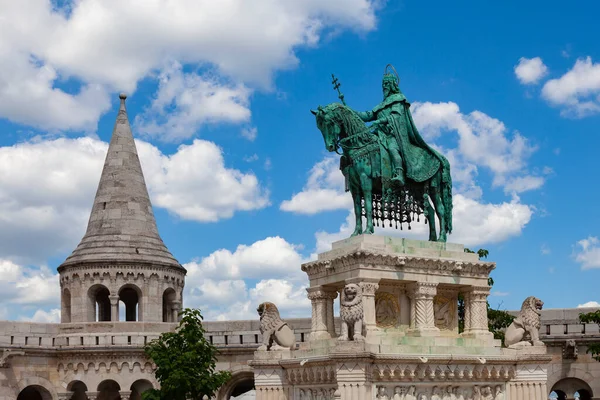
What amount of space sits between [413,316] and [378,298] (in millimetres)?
693

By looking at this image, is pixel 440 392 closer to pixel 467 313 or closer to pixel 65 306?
pixel 467 313

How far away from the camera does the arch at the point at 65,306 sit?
39.0 m

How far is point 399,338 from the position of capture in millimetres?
16656

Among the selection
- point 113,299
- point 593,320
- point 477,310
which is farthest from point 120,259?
point 477,310

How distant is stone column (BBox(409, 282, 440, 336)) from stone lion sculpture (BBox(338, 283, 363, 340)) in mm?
1690

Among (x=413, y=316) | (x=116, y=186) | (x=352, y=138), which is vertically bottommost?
(x=413, y=316)

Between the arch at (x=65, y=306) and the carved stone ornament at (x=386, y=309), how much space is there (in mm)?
23930

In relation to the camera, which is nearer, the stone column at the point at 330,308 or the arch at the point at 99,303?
the stone column at the point at 330,308

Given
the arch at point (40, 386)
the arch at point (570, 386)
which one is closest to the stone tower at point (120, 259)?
the arch at point (40, 386)

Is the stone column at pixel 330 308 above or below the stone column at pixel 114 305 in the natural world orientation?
below

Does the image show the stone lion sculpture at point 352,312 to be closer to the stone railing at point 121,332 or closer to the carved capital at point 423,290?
the carved capital at point 423,290

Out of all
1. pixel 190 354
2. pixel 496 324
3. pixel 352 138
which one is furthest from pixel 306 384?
pixel 496 324

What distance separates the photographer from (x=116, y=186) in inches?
1566

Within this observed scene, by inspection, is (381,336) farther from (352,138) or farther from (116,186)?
(116,186)
